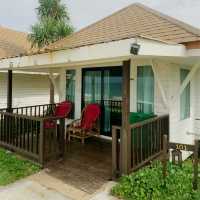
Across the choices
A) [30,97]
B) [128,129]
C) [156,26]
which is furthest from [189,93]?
[30,97]

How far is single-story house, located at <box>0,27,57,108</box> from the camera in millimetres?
11320

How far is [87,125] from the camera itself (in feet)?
22.2

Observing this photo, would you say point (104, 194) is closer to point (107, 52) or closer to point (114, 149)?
point (114, 149)

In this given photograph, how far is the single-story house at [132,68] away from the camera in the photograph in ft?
13.4

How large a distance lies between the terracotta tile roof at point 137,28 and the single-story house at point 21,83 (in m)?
4.98

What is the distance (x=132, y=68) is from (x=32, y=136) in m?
3.18

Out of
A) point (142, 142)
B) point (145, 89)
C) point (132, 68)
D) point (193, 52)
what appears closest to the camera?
point (193, 52)

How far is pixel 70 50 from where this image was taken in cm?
447

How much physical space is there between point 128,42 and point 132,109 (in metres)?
3.16

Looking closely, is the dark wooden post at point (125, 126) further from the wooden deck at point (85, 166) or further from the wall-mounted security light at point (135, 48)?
the wall-mounted security light at point (135, 48)

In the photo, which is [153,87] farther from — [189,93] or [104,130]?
[104,130]

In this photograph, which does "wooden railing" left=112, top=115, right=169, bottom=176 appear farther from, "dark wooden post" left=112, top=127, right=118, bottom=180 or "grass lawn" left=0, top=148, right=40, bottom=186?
"grass lawn" left=0, top=148, right=40, bottom=186

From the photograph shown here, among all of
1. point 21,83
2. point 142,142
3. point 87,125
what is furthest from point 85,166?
point 21,83

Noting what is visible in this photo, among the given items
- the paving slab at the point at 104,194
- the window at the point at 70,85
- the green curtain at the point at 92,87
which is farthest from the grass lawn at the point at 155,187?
the window at the point at 70,85
